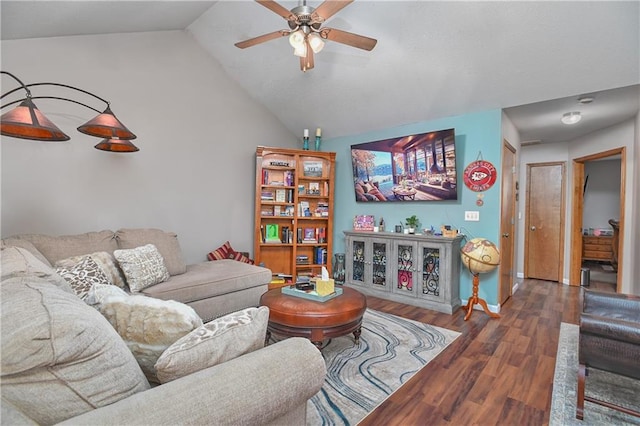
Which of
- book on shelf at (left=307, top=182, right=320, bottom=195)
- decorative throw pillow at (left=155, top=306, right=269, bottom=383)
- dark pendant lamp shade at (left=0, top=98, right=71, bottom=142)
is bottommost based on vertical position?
decorative throw pillow at (left=155, top=306, right=269, bottom=383)

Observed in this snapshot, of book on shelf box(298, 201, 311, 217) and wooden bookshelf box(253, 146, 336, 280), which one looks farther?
book on shelf box(298, 201, 311, 217)

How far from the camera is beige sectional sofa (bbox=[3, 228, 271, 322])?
259 centimetres

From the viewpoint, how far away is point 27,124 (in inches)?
67.1

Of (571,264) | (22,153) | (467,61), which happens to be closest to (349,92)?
(467,61)

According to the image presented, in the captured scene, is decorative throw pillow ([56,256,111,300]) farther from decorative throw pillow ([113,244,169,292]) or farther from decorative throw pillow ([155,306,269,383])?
decorative throw pillow ([155,306,269,383])

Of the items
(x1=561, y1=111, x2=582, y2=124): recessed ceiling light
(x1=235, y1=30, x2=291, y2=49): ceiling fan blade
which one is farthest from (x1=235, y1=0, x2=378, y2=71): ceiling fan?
(x1=561, y1=111, x2=582, y2=124): recessed ceiling light

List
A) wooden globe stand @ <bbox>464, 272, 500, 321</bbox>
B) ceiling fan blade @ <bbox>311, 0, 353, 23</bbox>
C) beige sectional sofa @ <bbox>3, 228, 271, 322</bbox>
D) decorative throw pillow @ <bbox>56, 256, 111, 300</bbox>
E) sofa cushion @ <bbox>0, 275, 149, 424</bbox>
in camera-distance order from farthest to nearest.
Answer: wooden globe stand @ <bbox>464, 272, 500, 321</bbox>, beige sectional sofa @ <bbox>3, 228, 271, 322</bbox>, decorative throw pillow @ <bbox>56, 256, 111, 300</bbox>, ceiling fan blade @ <bbox>311, 0, 353, 23</bbox>, sofa cushion @ <bbox>0, 275, 149, 424</bbox>

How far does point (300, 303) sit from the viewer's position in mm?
2354

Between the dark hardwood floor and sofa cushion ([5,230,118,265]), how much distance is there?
8.82ft

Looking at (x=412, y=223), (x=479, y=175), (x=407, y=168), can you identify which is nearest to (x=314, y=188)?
(x=407, y=168)

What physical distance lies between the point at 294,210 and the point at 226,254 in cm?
117

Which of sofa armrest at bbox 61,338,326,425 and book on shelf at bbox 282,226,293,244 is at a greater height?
book on shelf at bbox 282,226,293,244

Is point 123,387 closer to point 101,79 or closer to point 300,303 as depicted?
point 300,303

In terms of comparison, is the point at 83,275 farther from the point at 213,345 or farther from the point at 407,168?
the point at 407,168
